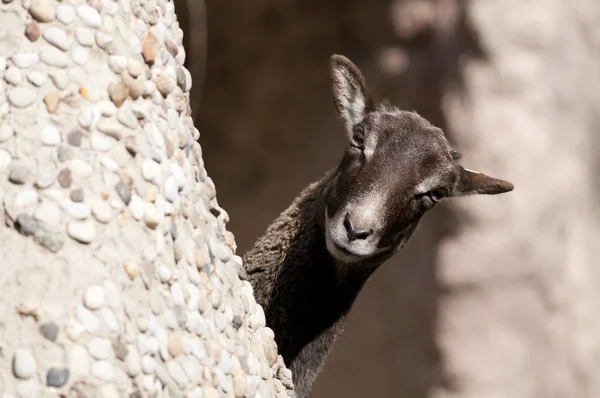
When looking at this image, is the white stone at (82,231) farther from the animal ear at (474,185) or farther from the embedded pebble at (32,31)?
the animal ear at (474,185)

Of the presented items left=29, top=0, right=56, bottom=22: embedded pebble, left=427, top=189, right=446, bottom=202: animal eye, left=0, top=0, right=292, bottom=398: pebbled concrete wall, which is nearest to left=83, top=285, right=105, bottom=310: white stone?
left=0, top=0, right=292, bottom=398: pebbled concrete wall

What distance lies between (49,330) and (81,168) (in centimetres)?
48

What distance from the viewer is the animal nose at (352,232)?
13.7 feet

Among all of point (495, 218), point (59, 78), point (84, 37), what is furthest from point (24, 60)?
point (495, 218)

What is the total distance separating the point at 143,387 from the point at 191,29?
6.18 metres

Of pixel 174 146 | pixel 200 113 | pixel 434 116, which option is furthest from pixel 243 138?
pixel 174 146

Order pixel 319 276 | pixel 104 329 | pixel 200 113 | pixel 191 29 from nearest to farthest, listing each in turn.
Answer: pixel 104 329
pixel 319 276
pixel 191 29
pixel 200 113

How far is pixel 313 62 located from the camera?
27.9 feet

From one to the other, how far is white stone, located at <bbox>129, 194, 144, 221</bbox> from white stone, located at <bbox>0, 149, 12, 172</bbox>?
378 mm

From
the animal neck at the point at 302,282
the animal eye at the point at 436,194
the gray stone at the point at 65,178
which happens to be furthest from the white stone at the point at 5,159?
the animal eye at the point at 436,194

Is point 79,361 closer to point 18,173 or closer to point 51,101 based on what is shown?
point 18,173

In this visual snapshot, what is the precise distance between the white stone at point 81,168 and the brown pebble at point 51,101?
0.16 meters

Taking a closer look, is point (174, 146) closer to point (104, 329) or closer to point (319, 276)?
point (104, 329)

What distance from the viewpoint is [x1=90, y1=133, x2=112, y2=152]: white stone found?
2.67 m
